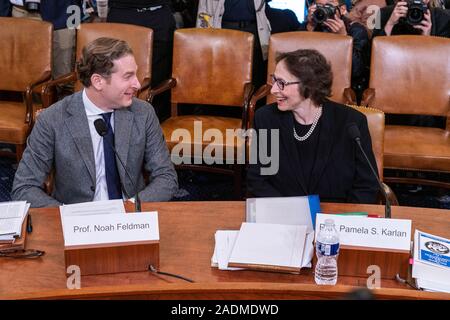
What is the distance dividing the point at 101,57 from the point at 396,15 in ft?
6.85

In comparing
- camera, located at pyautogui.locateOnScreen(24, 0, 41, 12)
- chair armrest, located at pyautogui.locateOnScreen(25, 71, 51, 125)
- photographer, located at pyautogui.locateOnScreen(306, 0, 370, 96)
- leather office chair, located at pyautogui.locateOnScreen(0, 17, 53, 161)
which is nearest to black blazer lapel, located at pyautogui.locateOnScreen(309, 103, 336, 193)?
photographer, located at pyautogui.locateOnScreen(306, 0, 370, 96)

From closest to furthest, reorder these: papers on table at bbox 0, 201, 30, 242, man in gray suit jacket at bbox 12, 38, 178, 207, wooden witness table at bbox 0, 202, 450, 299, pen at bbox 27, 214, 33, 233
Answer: wooden witness table at bbox 0, 202, 450, 299 < papers on table at bbox 0, 201, 30, 242 < pen at bbox 27, 214, 33, 233 < man in gray suit jacket at bbox 12, 38, 178, 207

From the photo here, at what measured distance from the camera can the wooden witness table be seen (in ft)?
5.53

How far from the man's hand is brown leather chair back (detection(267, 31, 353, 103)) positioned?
0.22 m

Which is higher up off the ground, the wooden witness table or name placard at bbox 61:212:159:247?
name placard at bbox 61:212:159:247

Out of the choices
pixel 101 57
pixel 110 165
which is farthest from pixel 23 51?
Answer: pixel 110 165

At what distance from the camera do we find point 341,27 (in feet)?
13.4

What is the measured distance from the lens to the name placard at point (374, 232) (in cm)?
191

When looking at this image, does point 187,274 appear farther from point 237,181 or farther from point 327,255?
point 237,181

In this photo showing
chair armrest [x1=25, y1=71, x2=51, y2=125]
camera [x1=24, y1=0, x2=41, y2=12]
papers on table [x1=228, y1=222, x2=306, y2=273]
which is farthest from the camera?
camera [x1=24, y1=0, x2=41, y2=12]

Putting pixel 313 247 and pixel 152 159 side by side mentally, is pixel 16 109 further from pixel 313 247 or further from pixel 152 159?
pixel 313 247

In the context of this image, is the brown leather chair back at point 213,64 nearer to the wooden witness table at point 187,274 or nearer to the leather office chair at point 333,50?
the leather office chair at point 333,50

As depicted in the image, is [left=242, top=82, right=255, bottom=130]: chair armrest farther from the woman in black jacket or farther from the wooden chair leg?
the woman in black jacket

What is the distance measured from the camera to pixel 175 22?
14.7ft
